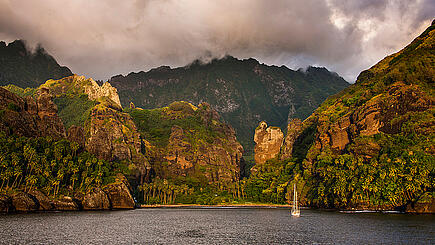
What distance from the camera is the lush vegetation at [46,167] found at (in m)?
144

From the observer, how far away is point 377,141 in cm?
19775

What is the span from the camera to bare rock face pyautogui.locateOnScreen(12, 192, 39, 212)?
136000 millimetres

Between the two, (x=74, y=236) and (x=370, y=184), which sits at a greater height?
(x=370, y=184)

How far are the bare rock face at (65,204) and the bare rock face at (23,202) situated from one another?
12.6 m

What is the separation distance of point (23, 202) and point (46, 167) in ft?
74.5

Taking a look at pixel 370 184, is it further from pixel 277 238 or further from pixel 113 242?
pixel 113 242

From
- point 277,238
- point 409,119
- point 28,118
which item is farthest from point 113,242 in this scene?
point 409,119

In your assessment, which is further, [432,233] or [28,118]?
[28,118]

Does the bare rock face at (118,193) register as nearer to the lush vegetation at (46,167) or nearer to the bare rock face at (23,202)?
the lush vegetation at (46,167)

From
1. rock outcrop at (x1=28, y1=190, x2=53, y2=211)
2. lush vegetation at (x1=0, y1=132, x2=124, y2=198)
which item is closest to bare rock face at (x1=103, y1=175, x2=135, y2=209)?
lush vegetation at (x1=0, y1=132, x2=124, y2=198)

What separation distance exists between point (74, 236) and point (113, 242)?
35.9 ft

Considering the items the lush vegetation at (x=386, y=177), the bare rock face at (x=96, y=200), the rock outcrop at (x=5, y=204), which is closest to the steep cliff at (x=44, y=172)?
the bare rock face at (x=96, y=200)

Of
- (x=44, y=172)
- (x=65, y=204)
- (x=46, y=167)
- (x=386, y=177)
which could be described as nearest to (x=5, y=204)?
(x=44, y=172)

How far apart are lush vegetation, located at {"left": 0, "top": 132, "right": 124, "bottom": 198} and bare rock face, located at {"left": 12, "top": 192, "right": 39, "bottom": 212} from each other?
422cm
